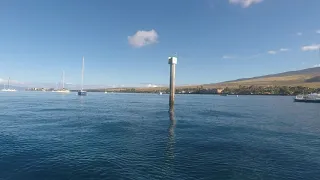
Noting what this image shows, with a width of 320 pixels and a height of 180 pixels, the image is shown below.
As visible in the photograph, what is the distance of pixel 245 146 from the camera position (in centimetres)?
4197

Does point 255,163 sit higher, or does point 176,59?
point 176,59

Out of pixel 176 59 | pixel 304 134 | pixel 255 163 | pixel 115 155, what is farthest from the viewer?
pixel 176 59

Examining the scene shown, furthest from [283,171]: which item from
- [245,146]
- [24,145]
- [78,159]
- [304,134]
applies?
[24,145]

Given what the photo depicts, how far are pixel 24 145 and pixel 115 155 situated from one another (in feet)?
51.8

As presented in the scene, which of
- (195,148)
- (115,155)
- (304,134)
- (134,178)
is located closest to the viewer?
(134,178)

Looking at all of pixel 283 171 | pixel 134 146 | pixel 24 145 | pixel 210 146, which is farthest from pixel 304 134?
pixel 24 145

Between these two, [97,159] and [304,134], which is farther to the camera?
[304,134]

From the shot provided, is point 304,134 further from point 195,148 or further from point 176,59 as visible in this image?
point 176,59

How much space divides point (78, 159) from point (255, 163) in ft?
73.4

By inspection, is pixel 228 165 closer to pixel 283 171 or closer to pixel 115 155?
pixel 283 171

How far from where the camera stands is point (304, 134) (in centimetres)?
5353

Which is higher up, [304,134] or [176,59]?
[176,59]

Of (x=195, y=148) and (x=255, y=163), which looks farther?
(x=195, y=148)

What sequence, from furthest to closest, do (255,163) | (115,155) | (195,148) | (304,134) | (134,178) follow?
(304,134), (195,148), (115,155), (255,163), (134,178)
